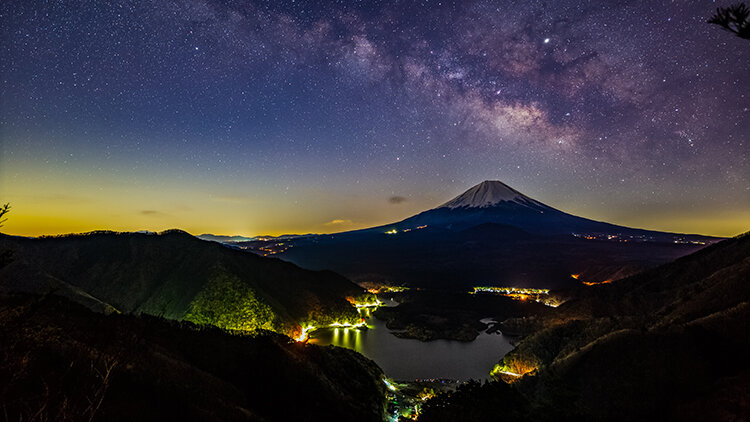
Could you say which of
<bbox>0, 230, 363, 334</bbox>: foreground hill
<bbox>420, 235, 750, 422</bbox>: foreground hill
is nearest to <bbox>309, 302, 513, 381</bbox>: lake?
<bbox>0, 230, 363, 334</bbox>: foreground hill

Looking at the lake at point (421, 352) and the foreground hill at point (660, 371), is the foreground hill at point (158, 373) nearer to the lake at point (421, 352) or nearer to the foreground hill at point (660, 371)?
the foreground hill at point (660, 371)

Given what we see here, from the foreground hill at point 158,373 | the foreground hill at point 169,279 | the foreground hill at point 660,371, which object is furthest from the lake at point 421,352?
the foreground hill at point 158,373

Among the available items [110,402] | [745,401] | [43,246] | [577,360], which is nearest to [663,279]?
[577,360]

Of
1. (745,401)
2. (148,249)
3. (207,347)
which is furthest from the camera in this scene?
(148,249)

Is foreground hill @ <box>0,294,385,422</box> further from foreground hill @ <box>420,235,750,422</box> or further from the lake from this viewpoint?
the lake

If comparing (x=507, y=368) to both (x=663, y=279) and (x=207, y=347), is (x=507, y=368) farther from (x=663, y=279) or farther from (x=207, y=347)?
(x=207, y=347)

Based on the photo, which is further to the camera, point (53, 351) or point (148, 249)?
point (148, 249)
